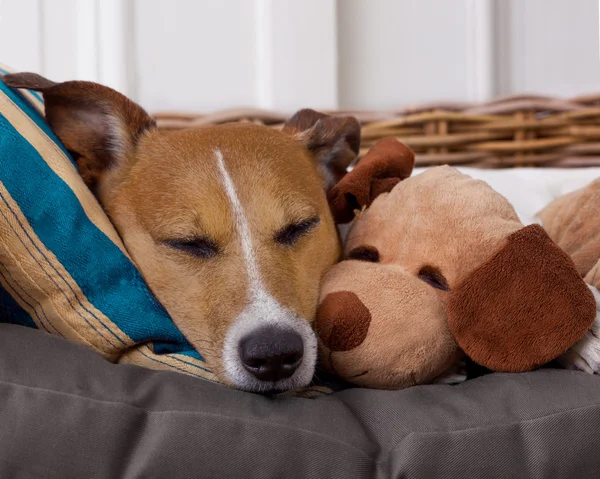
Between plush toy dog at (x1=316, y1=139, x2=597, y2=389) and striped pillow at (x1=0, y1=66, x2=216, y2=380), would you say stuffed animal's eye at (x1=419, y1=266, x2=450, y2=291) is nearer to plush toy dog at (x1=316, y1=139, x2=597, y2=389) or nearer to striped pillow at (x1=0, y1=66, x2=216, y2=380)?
plush toy dog at (x1=316, y1=139, x2=597, y2=389)

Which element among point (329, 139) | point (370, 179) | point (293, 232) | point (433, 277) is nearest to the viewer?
point (433, 277)

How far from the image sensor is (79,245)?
992 millimetres

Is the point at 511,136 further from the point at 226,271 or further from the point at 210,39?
the point at 226,271

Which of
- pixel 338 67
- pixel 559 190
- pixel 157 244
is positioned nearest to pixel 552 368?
pixel 157 244

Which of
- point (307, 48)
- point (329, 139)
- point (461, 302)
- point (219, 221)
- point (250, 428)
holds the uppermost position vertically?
point (307, 48)

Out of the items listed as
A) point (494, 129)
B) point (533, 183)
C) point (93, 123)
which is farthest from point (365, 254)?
point (494, 129)

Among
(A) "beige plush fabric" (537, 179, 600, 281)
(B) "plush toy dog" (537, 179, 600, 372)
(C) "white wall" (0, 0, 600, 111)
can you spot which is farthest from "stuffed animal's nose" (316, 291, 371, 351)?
(C) "white wall" (0, 0, 600, 111)

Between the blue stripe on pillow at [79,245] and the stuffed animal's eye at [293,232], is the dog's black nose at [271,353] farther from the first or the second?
the stuffed animal's eye at [293,232]

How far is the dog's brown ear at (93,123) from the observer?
1.21m

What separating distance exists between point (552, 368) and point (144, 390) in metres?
0.61

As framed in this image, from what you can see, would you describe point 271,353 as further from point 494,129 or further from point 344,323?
point 494,129

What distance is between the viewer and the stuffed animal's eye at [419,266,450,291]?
1046 millimetres

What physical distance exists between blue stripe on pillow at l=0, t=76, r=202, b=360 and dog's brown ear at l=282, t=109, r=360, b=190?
0.56 metres

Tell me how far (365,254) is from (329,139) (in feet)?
1.13
